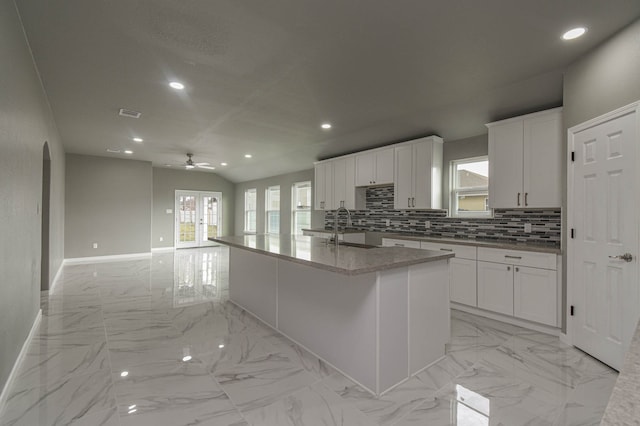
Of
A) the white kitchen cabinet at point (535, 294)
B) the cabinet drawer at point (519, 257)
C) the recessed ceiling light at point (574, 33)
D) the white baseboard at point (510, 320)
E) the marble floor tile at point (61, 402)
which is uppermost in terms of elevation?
the recessed ceiling light at point (574, 33)

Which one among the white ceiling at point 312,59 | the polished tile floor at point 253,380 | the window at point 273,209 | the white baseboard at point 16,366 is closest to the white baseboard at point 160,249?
the window at point 273,209

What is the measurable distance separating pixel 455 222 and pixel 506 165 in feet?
3.95

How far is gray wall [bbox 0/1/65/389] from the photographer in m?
1.97

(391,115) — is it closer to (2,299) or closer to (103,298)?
(2,299)

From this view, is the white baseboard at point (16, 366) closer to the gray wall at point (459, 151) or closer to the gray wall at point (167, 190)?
the gray wall at point (459, 151)

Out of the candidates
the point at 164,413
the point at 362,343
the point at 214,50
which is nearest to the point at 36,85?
the point at 214,50

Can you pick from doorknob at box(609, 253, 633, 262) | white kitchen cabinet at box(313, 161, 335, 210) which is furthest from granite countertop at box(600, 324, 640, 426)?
white kitchen cabinet at box(313, 161, 335, 210)

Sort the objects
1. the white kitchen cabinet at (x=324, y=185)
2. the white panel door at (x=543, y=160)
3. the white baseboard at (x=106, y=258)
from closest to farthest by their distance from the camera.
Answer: the white panel door at (x=543, y=160), the white kitchen cabinet at (x=324, y=185), the white baseboard at (x=106, y=258)

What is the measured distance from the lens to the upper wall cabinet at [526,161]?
3.27m

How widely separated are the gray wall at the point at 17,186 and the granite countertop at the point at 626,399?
114 inches

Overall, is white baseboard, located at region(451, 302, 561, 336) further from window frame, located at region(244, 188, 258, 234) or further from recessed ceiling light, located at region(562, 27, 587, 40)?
window frame, located at region(244, 188, 258, 234)

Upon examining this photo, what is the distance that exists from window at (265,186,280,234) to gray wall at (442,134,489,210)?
5377 millimetres

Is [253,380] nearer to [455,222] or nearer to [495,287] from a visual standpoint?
[495,287]

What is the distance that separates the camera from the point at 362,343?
2.13 m
